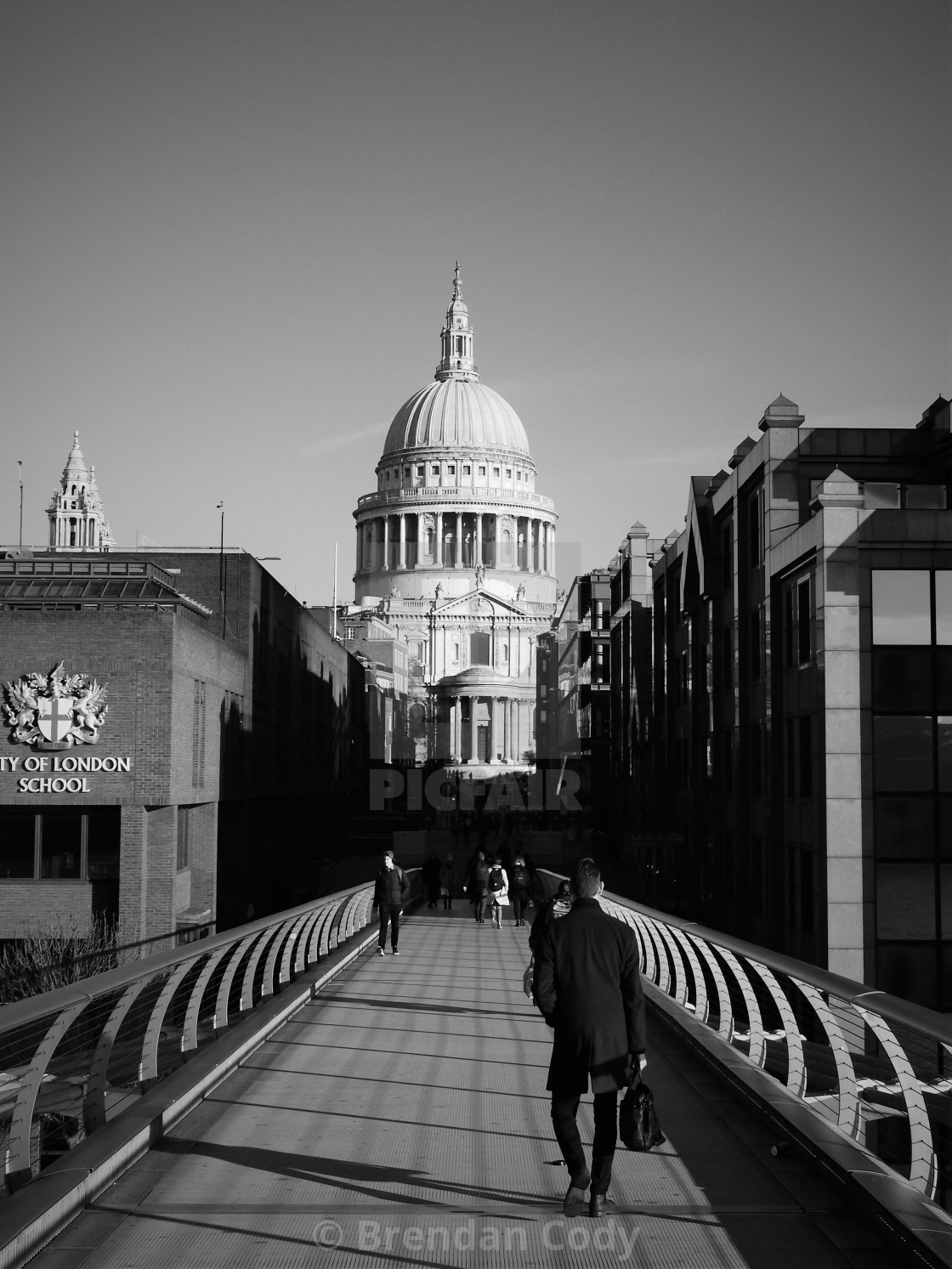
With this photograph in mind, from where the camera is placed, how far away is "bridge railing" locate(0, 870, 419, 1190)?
8133 mm

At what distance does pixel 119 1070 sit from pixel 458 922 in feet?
64.0

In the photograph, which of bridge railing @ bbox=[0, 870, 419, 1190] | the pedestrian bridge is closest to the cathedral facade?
bridge railing @ bbox=[0, 870, 419, 1190]

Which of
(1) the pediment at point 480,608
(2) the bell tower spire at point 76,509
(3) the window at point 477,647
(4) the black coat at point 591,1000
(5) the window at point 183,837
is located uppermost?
(2) the bell tower spire at point 76,509

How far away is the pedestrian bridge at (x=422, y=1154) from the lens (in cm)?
767

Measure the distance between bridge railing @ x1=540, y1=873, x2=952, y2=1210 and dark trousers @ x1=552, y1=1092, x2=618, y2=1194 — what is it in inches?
59.1

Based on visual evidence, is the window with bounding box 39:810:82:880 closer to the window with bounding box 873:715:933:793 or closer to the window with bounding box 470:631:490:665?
the window with bounding box 873:715:933:793

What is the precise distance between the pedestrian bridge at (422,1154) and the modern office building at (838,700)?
12.7 m

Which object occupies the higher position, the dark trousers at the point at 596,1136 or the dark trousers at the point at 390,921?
the dark trousers at the point at 596,1136

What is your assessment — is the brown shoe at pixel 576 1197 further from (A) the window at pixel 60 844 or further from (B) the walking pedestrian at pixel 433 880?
(B) the walking pedestrian at pixel 433 880

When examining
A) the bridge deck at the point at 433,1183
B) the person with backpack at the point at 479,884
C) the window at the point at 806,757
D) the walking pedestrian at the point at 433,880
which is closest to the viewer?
the bridge deck at the point at 433,1183

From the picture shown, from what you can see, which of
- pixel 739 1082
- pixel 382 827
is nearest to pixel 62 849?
pixel 739 1082

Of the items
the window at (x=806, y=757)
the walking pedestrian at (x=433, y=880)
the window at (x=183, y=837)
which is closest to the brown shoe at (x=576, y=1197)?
the window at (x=806, y=757)

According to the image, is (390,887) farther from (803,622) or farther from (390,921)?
(803,622)

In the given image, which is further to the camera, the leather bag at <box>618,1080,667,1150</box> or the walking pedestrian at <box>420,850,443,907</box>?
the walking pedestrian at <box>420,850,443,907</box>
